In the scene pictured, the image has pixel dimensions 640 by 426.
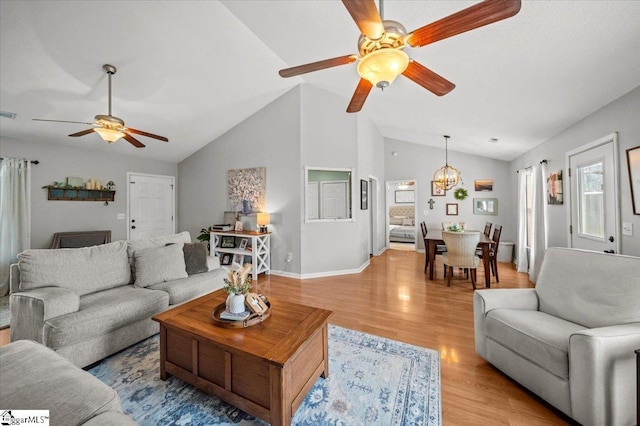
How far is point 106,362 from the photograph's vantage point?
208 centimetres

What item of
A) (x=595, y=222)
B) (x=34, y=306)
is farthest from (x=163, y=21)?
(x=595, y=222)

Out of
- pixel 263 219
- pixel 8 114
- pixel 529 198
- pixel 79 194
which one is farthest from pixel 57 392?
pixel 529 198

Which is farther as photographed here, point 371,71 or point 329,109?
point 329,109

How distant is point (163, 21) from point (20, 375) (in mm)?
3325

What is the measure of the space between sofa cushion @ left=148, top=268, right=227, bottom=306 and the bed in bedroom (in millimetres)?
6486

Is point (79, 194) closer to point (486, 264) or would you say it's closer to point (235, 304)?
point (235, 304)

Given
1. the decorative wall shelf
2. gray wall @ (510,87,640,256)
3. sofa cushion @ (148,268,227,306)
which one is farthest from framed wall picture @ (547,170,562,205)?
the decorative wall shelf

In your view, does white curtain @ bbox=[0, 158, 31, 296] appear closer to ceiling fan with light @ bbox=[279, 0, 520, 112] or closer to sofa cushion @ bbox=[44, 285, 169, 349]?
sofa cushion @ bbox=[44, 285, 169, 349]

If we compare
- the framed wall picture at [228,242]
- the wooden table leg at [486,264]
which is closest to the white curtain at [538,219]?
the wooden table leg at [486,264]

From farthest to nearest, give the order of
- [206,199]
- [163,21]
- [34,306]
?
[206,199] < [163,21] < [34,306]

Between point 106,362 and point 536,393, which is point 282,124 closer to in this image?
point 106,362

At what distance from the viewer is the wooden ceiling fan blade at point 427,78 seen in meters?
1.66

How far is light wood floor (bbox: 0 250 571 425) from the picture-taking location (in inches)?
63.5

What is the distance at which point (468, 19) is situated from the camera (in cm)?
130
